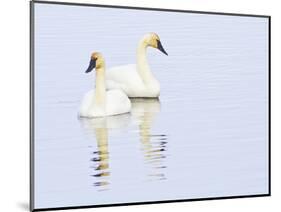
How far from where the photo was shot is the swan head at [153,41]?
309 centimetres

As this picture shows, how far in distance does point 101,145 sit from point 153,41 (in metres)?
0.53

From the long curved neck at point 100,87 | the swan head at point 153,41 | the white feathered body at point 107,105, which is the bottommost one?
the white feathered body at point 107,105

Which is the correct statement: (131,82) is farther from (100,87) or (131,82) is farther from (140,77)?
(100,87)

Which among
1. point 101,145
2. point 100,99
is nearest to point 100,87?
point 100,99

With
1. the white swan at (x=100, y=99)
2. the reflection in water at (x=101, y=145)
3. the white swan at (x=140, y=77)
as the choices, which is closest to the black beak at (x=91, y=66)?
the white swan at (x=100, y=99)

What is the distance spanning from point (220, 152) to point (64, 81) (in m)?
0.84

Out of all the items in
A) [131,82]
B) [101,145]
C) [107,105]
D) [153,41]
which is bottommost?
[101,145]

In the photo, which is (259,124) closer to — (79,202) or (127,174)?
(127,174)

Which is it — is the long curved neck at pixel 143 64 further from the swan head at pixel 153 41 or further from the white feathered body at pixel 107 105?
the white feathered body at pixel 107 105

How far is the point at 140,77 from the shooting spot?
3.09 meters

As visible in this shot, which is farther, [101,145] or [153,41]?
[153,41]

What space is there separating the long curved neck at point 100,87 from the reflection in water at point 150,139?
Result: 150mm

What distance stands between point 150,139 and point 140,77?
0.29 metres

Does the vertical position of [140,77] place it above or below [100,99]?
above
